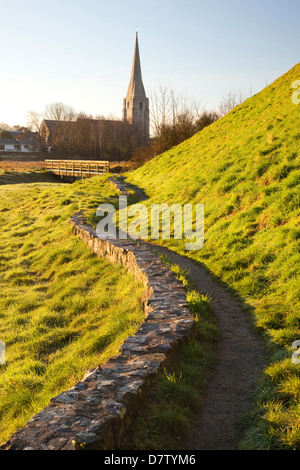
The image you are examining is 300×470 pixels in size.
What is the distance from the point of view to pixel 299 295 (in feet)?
22.3

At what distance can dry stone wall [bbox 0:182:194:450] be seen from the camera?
11.3ft

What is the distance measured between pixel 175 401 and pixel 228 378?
1.07 m

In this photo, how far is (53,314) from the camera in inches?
328

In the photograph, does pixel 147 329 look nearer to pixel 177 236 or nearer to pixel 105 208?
pixel 177 236

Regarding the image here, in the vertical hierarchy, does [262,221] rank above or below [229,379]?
above

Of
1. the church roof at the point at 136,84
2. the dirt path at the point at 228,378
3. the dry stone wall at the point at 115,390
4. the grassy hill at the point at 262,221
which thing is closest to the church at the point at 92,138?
the church roof at the point at 136,84

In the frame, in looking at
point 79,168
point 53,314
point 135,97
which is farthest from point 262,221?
point 135,97

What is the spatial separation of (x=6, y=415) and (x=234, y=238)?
22.1 feet

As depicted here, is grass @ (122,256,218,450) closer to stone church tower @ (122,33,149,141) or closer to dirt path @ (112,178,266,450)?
dirt path @ (112,178,266,450)

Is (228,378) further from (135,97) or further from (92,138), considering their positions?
(135,97)

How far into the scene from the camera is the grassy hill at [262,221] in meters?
4.43

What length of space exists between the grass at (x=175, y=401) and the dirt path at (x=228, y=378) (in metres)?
0.12

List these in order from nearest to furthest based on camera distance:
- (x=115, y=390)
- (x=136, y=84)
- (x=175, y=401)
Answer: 1. (x=115, y=390)
2. (x=175, y=401)
3. (x=136, y=84)

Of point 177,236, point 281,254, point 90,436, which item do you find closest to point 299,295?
point 281,254
